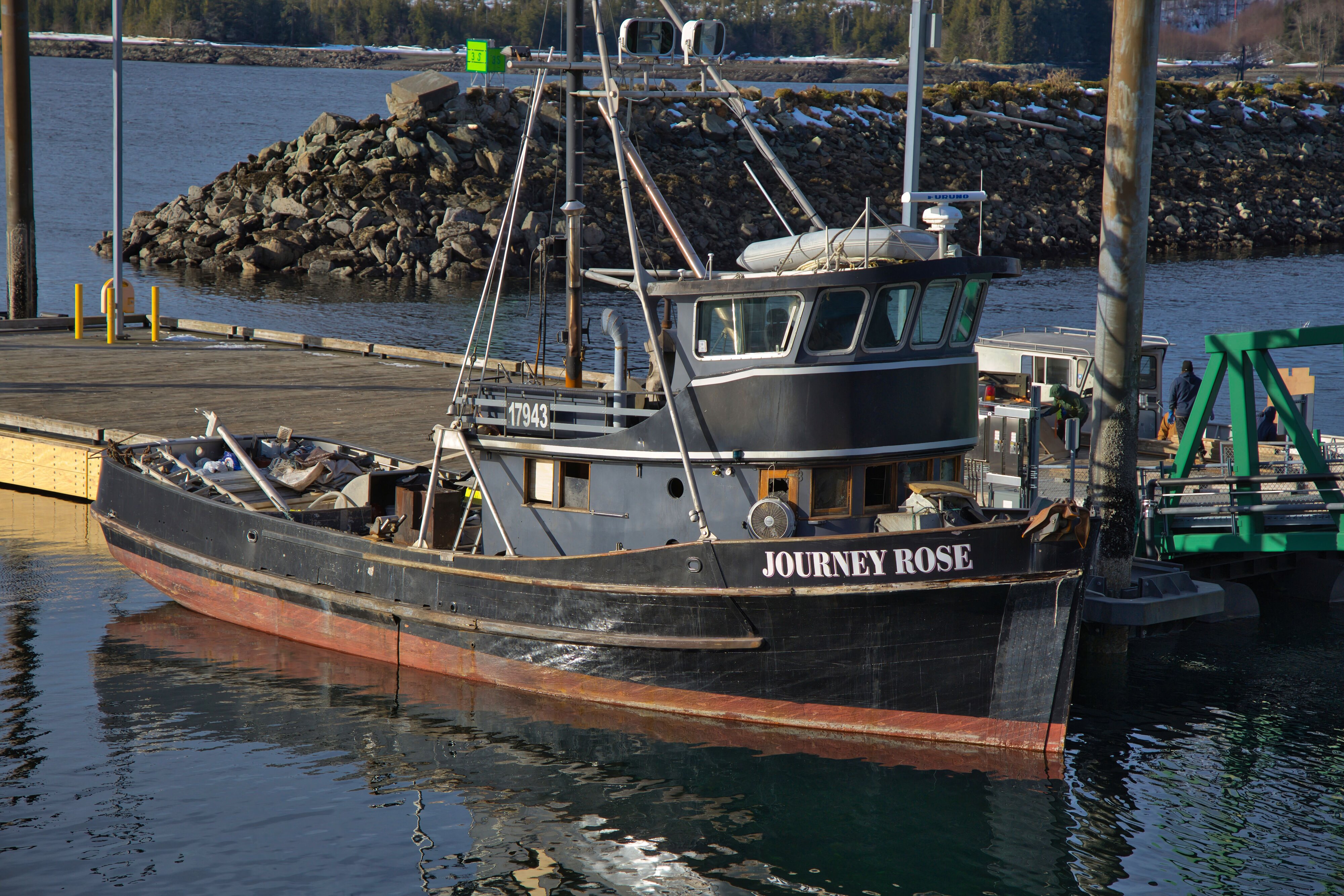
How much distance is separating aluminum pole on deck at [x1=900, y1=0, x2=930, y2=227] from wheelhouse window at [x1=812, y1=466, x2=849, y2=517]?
4902mm

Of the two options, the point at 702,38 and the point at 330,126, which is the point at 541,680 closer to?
the point at 702,38

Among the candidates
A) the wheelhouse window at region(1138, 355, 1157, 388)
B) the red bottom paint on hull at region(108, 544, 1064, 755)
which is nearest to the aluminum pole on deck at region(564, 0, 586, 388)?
the red bottom paint on hull at region(108, 544, 1064, 755)

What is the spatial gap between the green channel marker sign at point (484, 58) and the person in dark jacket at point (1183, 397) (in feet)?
42.5

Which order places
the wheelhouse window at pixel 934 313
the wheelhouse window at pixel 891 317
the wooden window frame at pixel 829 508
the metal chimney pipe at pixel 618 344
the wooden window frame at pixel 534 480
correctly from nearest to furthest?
the wheelhouse window at pixel 891 317, the wooden window frame at pixel 829 508, the wheelhouse window at pixel 934 313, the metal chimney pipe at pixel 618 344, the wooden window frame at pixel 534 480

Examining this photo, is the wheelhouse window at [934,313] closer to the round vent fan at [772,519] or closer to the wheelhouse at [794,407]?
the wheelhouse at [794,407]

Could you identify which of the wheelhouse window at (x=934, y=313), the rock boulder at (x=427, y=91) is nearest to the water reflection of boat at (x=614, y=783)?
the wheelhouse window at (x=934, y=313)

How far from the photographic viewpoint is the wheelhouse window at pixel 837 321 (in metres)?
12.1

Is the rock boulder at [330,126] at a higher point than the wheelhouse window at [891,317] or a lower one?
higher

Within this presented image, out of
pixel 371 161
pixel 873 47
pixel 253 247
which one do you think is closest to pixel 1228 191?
pixel 371 161

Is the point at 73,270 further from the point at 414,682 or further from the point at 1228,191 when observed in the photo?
the point at 1228,191

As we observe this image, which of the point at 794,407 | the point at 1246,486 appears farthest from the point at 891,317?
the point at 1246,486

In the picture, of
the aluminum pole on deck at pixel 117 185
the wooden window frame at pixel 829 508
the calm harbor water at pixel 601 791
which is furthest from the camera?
the aluminum pole on deck at pixel 117 185

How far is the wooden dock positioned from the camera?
69.0ft

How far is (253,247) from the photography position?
48562 millimetres
